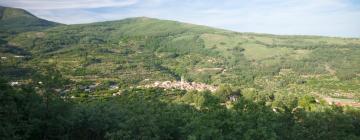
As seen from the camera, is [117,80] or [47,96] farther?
[117,80]

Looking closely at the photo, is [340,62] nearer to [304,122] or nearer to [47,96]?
Answer: [304,122]

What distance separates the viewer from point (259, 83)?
156250 mm

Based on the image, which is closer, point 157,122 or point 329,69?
point 157,122

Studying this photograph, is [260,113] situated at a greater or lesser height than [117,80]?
greater

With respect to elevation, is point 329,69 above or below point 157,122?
below

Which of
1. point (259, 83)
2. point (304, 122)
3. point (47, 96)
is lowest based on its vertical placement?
point (259, 83)

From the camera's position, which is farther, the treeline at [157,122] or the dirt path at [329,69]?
the dirt path at [329,69]

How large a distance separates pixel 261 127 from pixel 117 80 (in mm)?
99700

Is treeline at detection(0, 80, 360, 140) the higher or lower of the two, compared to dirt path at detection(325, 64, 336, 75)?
higher

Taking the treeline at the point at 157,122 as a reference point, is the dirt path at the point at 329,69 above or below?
below

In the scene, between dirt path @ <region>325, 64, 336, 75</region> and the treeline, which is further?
dirt path @ <region>325, 64, 336, 75</region>

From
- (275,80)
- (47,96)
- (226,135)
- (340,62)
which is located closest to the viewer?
(226,135)

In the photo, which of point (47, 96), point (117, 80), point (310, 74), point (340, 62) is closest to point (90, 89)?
point (117, 80)

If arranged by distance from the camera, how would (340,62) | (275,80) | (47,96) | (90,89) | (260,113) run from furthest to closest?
1. (340,62)
2. (275,80)
3. (90,89)
4. (260,113)
5. (47,96)
